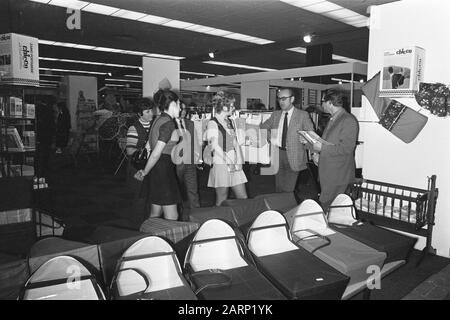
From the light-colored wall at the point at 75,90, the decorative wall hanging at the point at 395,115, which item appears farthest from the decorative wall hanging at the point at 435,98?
the light-colored wall at the point at 75,90

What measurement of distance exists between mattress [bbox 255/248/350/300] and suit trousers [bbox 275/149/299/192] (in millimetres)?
1735

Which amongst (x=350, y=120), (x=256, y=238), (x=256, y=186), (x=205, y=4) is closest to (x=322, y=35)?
(x=205, y=4)

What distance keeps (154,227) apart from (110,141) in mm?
7731

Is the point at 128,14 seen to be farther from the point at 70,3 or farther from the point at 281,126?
the point at 281,126

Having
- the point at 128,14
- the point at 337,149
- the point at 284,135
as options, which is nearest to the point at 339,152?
the point at 337,149

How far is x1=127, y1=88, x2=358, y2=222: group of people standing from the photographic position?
2.86m

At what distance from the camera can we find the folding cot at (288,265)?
1772mm

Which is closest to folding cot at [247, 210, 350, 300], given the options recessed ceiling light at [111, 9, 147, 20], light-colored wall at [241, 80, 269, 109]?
recessed ceiling light at [111, 9, 147, 20]

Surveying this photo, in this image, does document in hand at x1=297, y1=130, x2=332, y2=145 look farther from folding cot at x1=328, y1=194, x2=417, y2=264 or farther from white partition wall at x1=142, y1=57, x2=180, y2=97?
white partition wall at x1=142, y1=57, x2=180, y2=97

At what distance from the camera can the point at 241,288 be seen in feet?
5.76

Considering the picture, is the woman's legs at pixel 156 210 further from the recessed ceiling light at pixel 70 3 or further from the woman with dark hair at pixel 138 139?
the recessed ceiling light at pixel 70 3

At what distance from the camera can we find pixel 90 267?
1.77m

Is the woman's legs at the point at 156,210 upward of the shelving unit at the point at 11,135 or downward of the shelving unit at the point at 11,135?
downward

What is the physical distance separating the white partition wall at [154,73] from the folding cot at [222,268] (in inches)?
154
